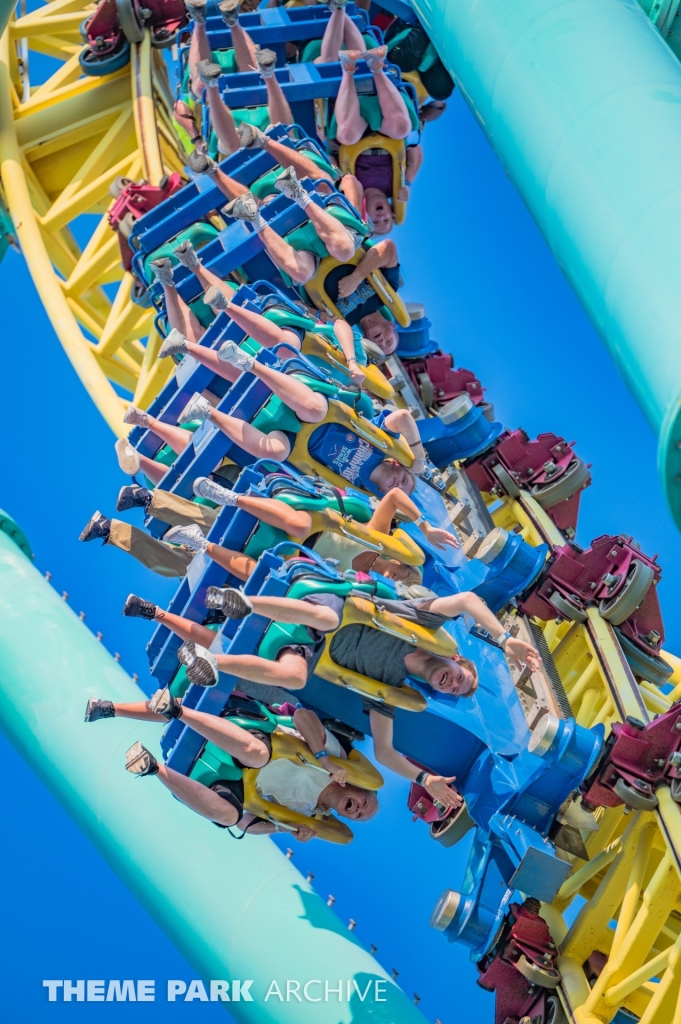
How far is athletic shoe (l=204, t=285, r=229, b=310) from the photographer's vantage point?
9.27m

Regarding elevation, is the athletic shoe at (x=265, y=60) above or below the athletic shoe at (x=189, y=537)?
above

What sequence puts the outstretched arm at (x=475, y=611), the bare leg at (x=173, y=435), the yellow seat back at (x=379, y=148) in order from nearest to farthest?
the outstretched arm at (x=475, y=611) < the bare leg at (x=173, y=435) < the yellow seat back at (x=379, y=148)

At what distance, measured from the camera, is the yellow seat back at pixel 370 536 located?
861 cm

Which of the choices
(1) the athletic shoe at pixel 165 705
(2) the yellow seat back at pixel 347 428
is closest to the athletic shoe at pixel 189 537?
(2) the yellow seat back at pixel 347 428

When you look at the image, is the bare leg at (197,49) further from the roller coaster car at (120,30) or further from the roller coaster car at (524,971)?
the roller coaster car at (524,971)

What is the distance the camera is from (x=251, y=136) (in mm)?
11164

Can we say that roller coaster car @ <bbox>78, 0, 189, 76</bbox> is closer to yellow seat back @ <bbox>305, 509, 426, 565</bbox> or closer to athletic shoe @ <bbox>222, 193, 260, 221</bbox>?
athletic shoe @ <bbox>222, 193, 260, 221</bbox>

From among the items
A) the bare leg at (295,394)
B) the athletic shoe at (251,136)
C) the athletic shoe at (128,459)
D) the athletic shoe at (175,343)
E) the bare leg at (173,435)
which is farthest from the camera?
the athletic shoe at (251,136)

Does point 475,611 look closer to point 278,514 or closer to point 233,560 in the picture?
point 278,514

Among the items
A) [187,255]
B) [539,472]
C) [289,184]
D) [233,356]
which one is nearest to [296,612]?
[233,356]

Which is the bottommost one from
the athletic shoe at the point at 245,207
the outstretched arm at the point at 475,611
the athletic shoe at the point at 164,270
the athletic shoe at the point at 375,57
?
the outstretched arm at the point at 475,611

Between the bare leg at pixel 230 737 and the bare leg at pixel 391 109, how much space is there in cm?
621

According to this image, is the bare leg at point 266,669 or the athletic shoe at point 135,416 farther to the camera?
the athletic shoe at point 135,416

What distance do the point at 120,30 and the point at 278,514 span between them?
8.56m
